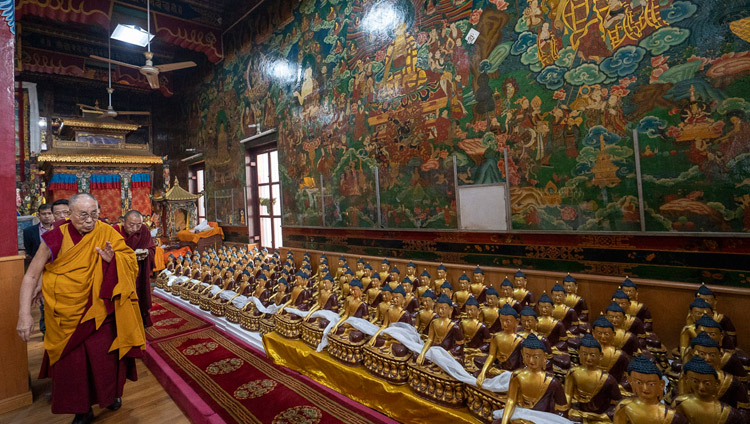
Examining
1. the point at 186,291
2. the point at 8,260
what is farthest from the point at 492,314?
the point at 186,291

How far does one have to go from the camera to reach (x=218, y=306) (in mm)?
4301

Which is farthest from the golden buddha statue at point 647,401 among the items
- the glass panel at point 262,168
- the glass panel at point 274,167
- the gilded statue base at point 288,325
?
the glass panel at point 262,168

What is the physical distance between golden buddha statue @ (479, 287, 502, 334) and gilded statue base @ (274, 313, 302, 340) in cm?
166

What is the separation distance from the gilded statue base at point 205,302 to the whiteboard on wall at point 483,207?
11.5 feet

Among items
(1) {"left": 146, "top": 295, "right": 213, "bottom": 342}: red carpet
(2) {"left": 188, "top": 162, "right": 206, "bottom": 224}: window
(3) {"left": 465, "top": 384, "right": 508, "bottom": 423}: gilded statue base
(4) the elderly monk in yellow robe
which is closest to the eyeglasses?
(4) the elderly monk in yellow robe

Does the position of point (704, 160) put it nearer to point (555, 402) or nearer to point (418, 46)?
point (555, 402)

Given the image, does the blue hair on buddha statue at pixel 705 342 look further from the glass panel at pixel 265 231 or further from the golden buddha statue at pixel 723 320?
→ the glass panel at pixel 265 231

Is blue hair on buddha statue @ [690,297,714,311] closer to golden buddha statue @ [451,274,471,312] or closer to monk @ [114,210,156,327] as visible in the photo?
golden buddha statue @ [451,274,471,312]

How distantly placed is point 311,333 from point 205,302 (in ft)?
7.88

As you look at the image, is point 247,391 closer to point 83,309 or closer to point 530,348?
point 83,309

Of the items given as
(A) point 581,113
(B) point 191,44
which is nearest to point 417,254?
(A) point 581,113

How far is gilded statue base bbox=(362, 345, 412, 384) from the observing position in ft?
7.48

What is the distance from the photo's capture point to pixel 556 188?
3.43 meters

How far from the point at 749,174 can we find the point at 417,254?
328 cm
